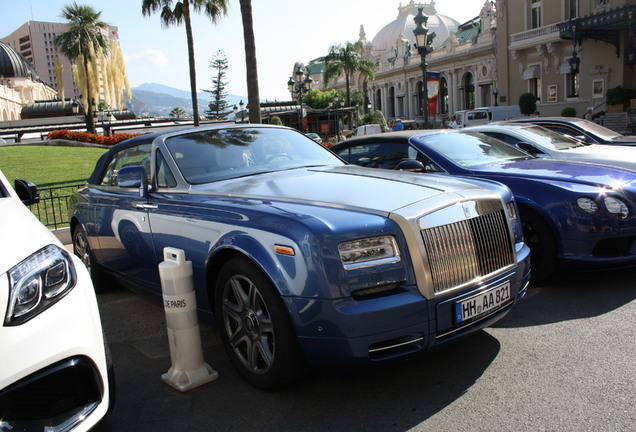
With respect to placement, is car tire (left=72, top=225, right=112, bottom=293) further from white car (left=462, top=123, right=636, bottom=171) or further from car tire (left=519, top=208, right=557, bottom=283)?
white car (left=462, top=123, right=636, bottom=171)

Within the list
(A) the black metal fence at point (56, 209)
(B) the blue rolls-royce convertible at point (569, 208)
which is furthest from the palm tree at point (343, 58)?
(B) the blue rolls-royce convertible at point (569, 208)

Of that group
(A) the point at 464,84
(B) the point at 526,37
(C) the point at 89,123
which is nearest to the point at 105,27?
(C) the point at 89,123

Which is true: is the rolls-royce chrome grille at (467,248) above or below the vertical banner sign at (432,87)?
below

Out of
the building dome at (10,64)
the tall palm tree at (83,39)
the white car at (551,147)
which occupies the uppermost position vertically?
the building dome at (10,64)

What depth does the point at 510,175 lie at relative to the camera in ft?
17.9

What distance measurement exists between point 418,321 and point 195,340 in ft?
4.85

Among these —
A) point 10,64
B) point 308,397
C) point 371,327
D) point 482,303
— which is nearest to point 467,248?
point 482,303

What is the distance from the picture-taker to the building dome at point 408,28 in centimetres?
10762

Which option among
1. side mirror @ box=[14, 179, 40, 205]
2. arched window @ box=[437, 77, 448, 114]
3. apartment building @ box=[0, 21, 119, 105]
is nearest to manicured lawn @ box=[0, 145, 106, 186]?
side mirror @ box=[14, 179, 40, 205]

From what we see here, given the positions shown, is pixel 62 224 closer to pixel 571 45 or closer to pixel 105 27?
pixel 105 27

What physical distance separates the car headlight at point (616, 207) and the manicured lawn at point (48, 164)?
13162 millimetres

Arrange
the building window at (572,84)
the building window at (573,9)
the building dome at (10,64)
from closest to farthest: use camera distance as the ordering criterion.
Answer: the building window at (573,9) < the building window at (572,84) < the building dome at (10,64)

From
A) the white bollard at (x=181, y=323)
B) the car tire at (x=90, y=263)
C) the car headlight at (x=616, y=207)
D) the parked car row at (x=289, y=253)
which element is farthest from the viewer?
the car tire at (x=90, y=263)

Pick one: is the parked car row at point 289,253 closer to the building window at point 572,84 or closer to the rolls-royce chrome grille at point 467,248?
the rolls-royce chrome grille at point 467,248
